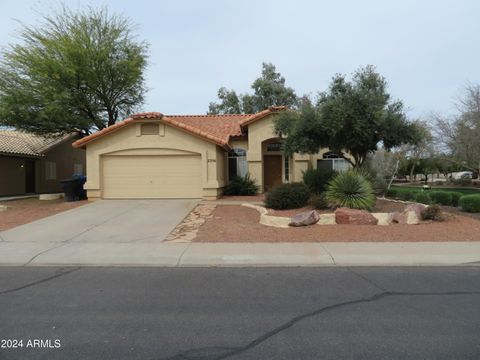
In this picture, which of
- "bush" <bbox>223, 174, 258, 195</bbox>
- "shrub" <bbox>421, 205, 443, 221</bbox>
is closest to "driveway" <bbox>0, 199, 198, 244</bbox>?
"bush" <bbox>223, 174, 258, 195</bbox>

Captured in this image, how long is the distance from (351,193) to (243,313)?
9048 millimetres

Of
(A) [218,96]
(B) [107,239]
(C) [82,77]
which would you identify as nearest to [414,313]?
(B) [107,239]

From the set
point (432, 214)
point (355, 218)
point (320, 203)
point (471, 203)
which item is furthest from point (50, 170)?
point (471, 203)

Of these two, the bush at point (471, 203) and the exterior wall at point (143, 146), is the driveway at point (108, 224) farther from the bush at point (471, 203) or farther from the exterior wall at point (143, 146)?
the bush at point (471, 203)

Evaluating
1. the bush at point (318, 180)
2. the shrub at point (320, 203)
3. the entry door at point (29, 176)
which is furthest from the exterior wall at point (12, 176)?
the shrub at point (320, 203)

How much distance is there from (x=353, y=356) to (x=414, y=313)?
1.69m

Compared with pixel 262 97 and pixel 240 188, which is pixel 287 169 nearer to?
pixel 240 188

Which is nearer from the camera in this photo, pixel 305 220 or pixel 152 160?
pixel 305 220

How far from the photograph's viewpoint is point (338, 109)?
13.4 m

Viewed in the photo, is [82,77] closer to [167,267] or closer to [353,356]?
[167,267]

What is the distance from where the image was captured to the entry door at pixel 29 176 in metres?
27.3

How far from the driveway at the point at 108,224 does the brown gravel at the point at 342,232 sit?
5.28ft

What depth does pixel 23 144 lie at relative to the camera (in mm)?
27500

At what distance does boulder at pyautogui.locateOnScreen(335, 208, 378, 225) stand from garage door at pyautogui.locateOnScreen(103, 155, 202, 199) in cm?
876
